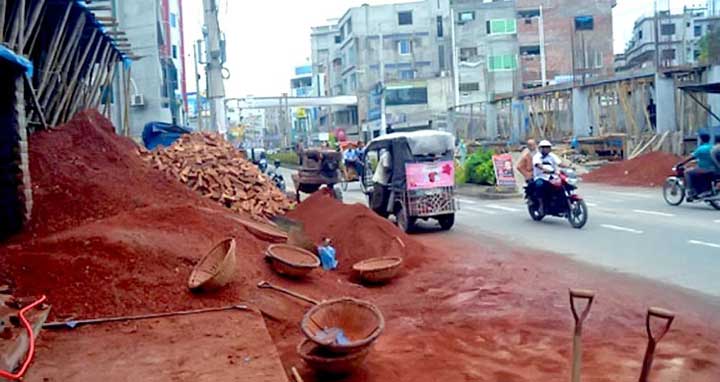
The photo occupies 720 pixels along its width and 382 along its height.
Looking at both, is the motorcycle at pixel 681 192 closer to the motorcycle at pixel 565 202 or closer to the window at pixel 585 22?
the motorcycle at pixel 565 202

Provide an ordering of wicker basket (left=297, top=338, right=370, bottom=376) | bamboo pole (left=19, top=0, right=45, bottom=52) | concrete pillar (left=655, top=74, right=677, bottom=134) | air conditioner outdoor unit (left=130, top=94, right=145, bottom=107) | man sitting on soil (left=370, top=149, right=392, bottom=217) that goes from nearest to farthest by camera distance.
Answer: wicker basket (left=297, top=338, right=370, bottom=376)
bamboo pole (left=19, top=0, right=45, bottom=52)
man sitting on soil (left=370, top=149, right=392, bottom=217)
concrete pillar (left=655, top=74, right=677, bottom=134)
air conditioner outdoor unit (left=130, top=94, right=145, bottom=107)

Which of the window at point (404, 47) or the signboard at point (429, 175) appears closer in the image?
the signboard at point (429, 175)

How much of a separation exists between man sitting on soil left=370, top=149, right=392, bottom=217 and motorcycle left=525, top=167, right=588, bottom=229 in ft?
10.3

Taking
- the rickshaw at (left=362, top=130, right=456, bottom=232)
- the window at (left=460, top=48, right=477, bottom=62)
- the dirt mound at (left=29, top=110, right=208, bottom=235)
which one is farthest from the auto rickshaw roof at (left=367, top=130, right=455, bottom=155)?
the window at (left=460, top=48, right=477, bottom=62)

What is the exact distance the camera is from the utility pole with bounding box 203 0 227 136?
Result: 2117 centimetres

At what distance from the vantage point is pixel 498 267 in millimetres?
10359

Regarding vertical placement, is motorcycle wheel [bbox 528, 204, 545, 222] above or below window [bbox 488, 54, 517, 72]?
below

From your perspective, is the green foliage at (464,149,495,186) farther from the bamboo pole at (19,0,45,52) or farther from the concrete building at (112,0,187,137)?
the bamboo pole at (19,0,45,52)

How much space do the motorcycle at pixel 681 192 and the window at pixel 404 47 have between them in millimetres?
53077

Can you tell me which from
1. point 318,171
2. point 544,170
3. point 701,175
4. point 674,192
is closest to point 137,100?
point 318,171

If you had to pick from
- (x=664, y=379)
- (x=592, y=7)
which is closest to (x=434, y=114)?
(x=592, y=7)

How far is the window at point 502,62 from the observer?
63.1 meters

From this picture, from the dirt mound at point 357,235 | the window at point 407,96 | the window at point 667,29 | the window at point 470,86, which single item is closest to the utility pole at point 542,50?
the window at point 470,86

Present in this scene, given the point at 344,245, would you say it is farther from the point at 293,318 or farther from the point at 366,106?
the point at 366,106
